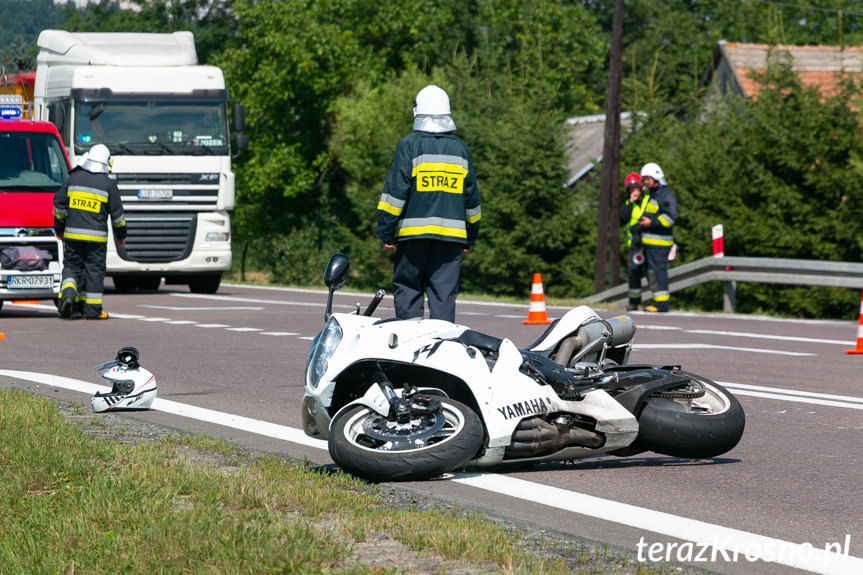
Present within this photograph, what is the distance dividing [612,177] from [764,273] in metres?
6.64

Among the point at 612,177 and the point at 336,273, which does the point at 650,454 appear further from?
the point at 612,177

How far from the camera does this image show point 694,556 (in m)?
4.72

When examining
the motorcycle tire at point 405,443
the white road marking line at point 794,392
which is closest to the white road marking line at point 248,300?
the white road marking line at point 794,392

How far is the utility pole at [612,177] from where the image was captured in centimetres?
2609

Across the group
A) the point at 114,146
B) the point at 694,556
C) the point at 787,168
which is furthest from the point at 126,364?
the point at 787,168

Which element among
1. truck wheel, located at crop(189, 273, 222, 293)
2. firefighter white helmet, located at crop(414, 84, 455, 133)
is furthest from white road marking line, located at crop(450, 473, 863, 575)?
truck wheel, located at crop(189, 273, 222, 293)

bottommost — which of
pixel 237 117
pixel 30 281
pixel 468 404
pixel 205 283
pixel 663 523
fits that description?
pixel 205 283

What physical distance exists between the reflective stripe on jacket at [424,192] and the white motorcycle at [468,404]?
7.54 feet

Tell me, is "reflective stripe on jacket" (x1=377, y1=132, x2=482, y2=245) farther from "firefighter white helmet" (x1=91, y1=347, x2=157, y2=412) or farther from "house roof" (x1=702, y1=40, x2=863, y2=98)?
"house roof" (x1=702, y1=40, x2=863, y2=98)

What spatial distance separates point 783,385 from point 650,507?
4647mm

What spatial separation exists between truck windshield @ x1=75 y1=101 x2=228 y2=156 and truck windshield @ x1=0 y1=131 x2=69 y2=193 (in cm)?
287

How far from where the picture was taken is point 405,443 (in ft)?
19.6

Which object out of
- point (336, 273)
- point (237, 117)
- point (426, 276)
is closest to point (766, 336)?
point (426, 276)

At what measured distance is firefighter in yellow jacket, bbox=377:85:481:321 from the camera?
8.74 meters
